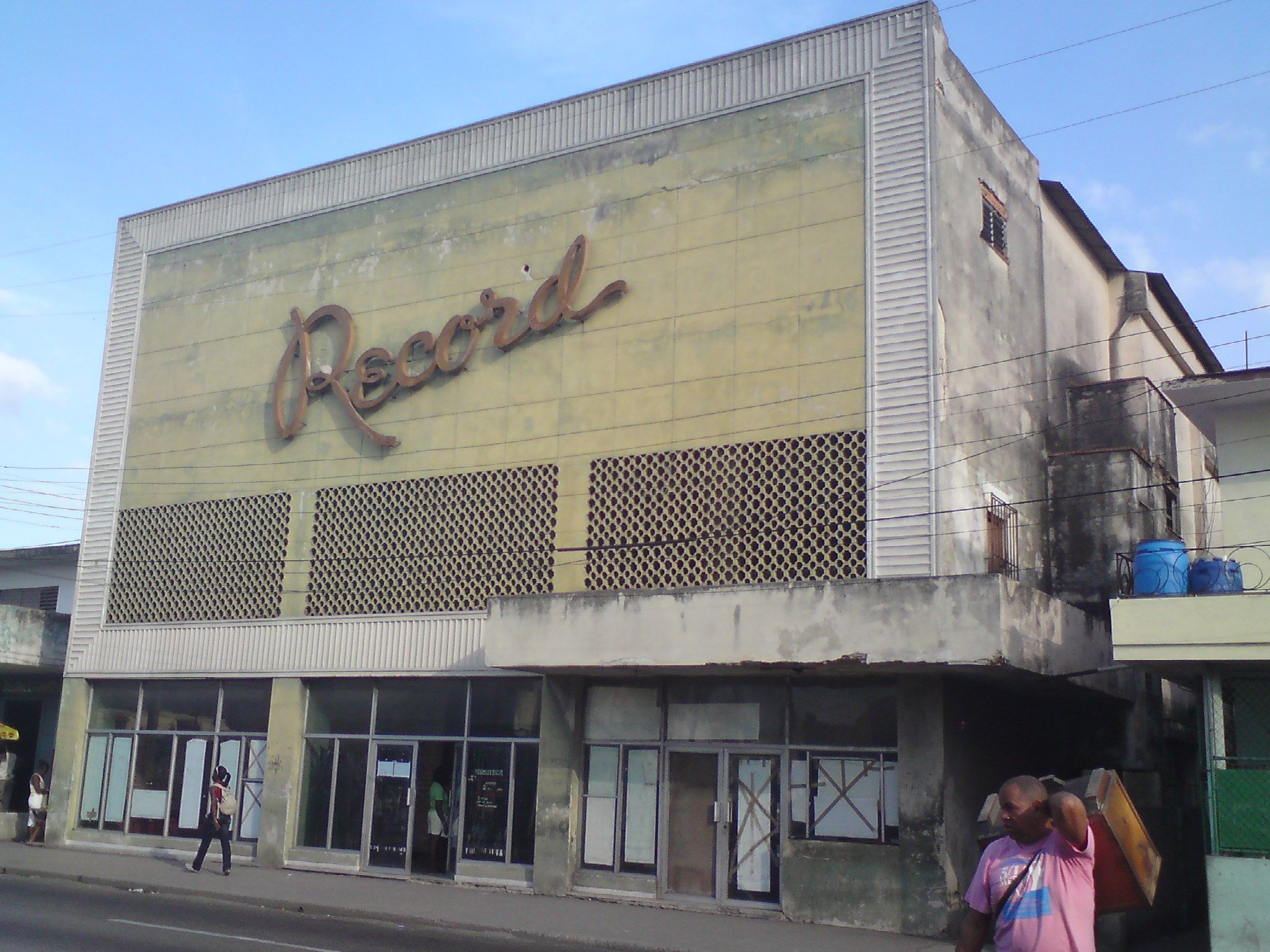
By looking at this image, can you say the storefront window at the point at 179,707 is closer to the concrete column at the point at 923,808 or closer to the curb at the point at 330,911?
the curb at the point at 330,911

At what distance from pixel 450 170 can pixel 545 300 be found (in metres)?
3.91

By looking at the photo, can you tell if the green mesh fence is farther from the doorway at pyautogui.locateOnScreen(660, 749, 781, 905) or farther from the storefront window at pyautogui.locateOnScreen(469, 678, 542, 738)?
the storefront window at pyautogui.locateOnScreen(469, 678, 542, 738)

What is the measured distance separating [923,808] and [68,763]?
18203mm

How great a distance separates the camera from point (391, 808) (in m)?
22.2

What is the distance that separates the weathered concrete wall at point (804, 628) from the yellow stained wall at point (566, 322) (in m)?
2.23

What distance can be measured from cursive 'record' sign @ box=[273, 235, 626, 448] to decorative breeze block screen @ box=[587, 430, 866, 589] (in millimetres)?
2989

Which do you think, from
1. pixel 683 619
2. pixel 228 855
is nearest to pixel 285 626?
pixel 228 855

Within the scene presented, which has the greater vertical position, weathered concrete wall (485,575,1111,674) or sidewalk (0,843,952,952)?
A: weathered concrete wall (485,575,1111,674)

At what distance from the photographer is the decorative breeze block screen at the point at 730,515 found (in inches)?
734

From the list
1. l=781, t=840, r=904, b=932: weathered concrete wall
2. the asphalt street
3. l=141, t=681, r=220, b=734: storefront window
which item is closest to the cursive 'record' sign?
l=141, t=681, r=220, b=734: storefront window

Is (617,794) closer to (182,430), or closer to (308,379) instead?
(308,379)

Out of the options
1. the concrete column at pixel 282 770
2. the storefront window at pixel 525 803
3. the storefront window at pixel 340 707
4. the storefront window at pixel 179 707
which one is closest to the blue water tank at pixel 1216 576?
the storefront window at pixel 525 803

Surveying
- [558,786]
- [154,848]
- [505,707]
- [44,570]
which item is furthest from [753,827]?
[44,570]

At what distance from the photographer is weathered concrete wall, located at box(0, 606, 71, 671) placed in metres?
27.6
